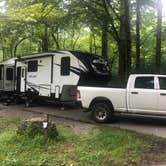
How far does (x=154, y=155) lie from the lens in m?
9.98

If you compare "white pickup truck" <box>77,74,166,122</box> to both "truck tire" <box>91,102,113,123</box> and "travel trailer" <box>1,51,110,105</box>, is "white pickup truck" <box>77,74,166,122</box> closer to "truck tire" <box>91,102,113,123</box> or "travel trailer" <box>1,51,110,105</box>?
"truck tire" <box>91,102,113,123</box>

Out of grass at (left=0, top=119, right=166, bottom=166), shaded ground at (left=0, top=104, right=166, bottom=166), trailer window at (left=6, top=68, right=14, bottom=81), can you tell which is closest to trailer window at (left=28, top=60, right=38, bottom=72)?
shaded ground at (left=0, top=104, right=166, bottom=166)

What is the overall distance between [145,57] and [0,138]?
62.9 ft

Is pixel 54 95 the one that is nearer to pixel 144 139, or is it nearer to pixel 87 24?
pixel 87 24

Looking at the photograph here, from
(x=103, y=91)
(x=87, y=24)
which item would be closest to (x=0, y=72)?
Answer: (x=87, y=24)

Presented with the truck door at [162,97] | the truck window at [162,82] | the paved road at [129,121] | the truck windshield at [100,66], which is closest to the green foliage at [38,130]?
the paved road at [129,121]

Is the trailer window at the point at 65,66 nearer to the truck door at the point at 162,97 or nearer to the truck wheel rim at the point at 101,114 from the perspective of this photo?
the truck wheel rim at the point at 101,114

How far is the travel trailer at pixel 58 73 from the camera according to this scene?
19656 mm

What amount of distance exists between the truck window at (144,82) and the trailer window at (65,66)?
228 inches

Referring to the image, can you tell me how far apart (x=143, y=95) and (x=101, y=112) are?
191cm

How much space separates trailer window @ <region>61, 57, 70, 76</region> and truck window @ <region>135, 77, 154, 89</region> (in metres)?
5.78

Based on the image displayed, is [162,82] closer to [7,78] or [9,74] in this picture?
[9,74]

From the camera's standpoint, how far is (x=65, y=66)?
66.5 ft

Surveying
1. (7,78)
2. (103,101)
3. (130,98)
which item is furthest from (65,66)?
(7,78)
